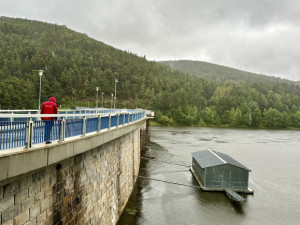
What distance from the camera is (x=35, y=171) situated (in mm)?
5676

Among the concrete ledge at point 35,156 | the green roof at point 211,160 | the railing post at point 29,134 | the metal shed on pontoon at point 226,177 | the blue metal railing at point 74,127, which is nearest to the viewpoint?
the concrete ledge at point 35,156

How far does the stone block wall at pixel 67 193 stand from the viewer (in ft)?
16.8

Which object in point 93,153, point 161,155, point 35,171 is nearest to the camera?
point 35,171

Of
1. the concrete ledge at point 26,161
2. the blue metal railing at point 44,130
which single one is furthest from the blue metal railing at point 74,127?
the concrete ledge at point 26,161

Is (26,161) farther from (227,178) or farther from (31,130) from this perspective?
(227,178)

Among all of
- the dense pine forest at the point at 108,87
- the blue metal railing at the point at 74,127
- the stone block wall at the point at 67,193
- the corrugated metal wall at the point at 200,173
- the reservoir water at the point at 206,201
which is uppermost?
the dense pine forest at the point at 108,87

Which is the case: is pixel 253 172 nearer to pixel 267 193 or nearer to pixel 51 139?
pixel 267 193

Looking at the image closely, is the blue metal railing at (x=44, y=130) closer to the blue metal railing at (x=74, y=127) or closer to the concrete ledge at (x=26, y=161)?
the concrete ledge at (x=26, y=161)

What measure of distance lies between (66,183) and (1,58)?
435ft

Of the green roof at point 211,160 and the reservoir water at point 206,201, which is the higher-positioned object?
the green roof at point 211,160

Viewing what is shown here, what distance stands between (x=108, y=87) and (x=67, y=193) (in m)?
126

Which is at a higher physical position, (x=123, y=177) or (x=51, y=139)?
(x=51, y=139)

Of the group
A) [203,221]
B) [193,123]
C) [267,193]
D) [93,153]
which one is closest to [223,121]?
[193,123]

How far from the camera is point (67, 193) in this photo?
7191 millimetres
